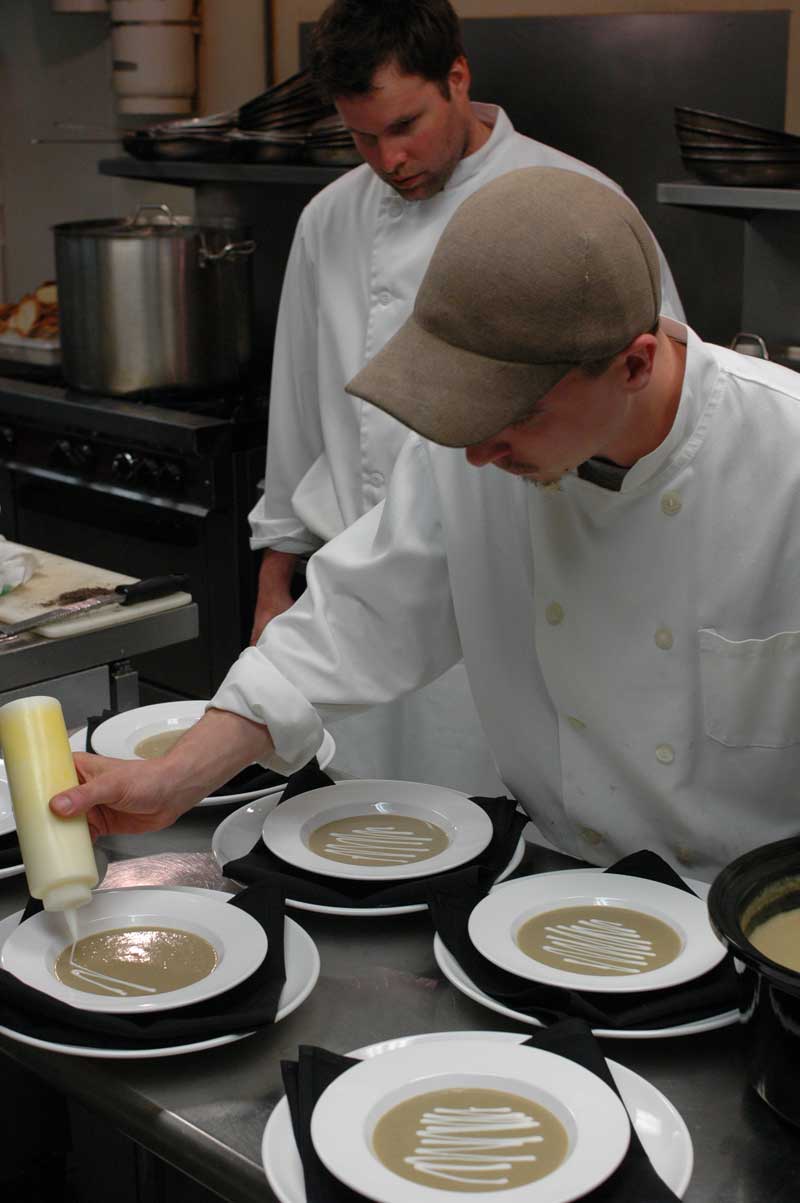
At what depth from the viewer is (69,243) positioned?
350 cm

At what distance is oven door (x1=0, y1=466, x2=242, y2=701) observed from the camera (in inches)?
141

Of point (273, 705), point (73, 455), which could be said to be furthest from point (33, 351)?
point (273, 705)

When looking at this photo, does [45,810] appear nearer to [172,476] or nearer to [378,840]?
[378,840]

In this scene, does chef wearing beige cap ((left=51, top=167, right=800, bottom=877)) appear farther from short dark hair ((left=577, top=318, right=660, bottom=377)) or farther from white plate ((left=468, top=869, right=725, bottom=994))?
white plate ((left=468, top=869, right=725, bottom=994))

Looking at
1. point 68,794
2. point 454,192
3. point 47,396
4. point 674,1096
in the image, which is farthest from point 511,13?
point 674,1096

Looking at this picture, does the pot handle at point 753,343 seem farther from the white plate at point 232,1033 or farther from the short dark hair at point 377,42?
the white plate at point 232,1033

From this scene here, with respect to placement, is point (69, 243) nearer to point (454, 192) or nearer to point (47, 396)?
point (47, 396)

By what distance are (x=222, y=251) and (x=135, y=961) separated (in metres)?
2.52

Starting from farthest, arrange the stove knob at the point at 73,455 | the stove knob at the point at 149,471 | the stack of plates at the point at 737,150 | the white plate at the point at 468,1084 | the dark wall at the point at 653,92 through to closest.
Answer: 1. the stove knob at the point at 73,455
2. the stove knob at the point at 149,471
3. the dark wall at the point at 653,92
4. the stack of plates at the point at 737,150
5. the white plate at the point at 468,1084

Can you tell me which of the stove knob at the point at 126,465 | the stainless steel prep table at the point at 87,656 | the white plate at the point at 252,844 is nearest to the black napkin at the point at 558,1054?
the white plate at the point at 252,844

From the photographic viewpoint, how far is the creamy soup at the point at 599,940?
126 cm

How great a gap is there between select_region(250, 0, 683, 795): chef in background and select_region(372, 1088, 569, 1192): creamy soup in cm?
121

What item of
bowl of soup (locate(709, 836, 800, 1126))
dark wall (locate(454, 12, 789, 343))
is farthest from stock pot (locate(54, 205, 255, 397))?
bowl of soup (locate(709, 836, 800, 1126))

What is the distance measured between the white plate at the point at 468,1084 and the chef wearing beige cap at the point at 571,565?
1.31 ft
